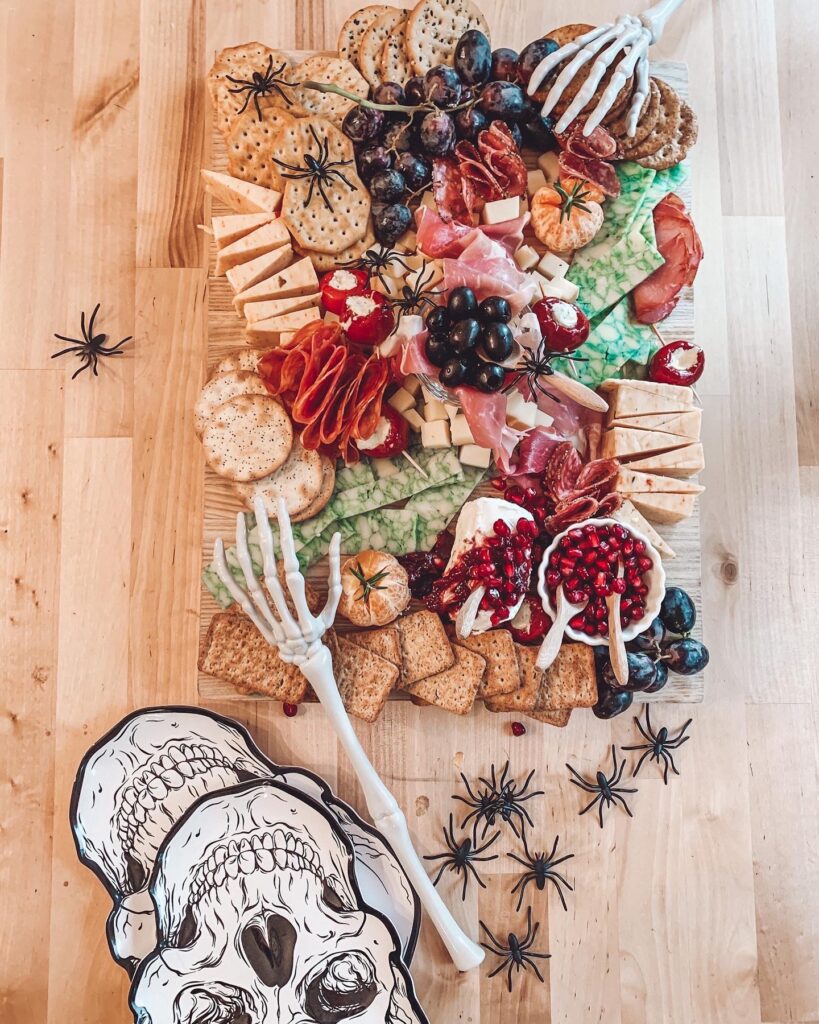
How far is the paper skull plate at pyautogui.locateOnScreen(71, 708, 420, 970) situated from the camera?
1.59 m

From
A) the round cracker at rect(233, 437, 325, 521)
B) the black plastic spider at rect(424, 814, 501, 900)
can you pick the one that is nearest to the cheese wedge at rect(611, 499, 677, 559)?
the round cracker at rect(233, 437, 325, 521)

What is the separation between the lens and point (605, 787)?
1.70 metres

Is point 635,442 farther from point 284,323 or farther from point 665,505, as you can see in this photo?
point 284,323

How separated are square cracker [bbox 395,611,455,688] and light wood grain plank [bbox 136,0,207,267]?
926 millimetres

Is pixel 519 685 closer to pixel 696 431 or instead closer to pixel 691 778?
pixel 691 778

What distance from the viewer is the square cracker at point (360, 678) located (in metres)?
1.57

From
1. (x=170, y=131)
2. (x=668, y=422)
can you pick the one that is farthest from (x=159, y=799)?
(x=170, y=131)

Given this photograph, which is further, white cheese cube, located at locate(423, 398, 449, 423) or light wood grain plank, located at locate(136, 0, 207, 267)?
light wood grain plank, located at locate(136, 0, 207, 267)

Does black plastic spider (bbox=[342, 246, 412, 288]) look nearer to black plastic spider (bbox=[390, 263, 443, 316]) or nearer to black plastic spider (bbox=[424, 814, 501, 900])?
black plastic spider (bbox=[390, 263, 443, 316])

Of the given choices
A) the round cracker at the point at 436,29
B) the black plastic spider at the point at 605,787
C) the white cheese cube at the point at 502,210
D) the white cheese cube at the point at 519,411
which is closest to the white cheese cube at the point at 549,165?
the white cheese cube at the point at 502,210

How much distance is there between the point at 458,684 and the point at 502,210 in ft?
3.16

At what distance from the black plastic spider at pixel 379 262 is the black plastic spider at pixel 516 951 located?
1378mm

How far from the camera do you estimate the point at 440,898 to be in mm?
1622

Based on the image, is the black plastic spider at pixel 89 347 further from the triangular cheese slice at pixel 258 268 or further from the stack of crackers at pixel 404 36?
the stack of crackers at pixel 404 36
